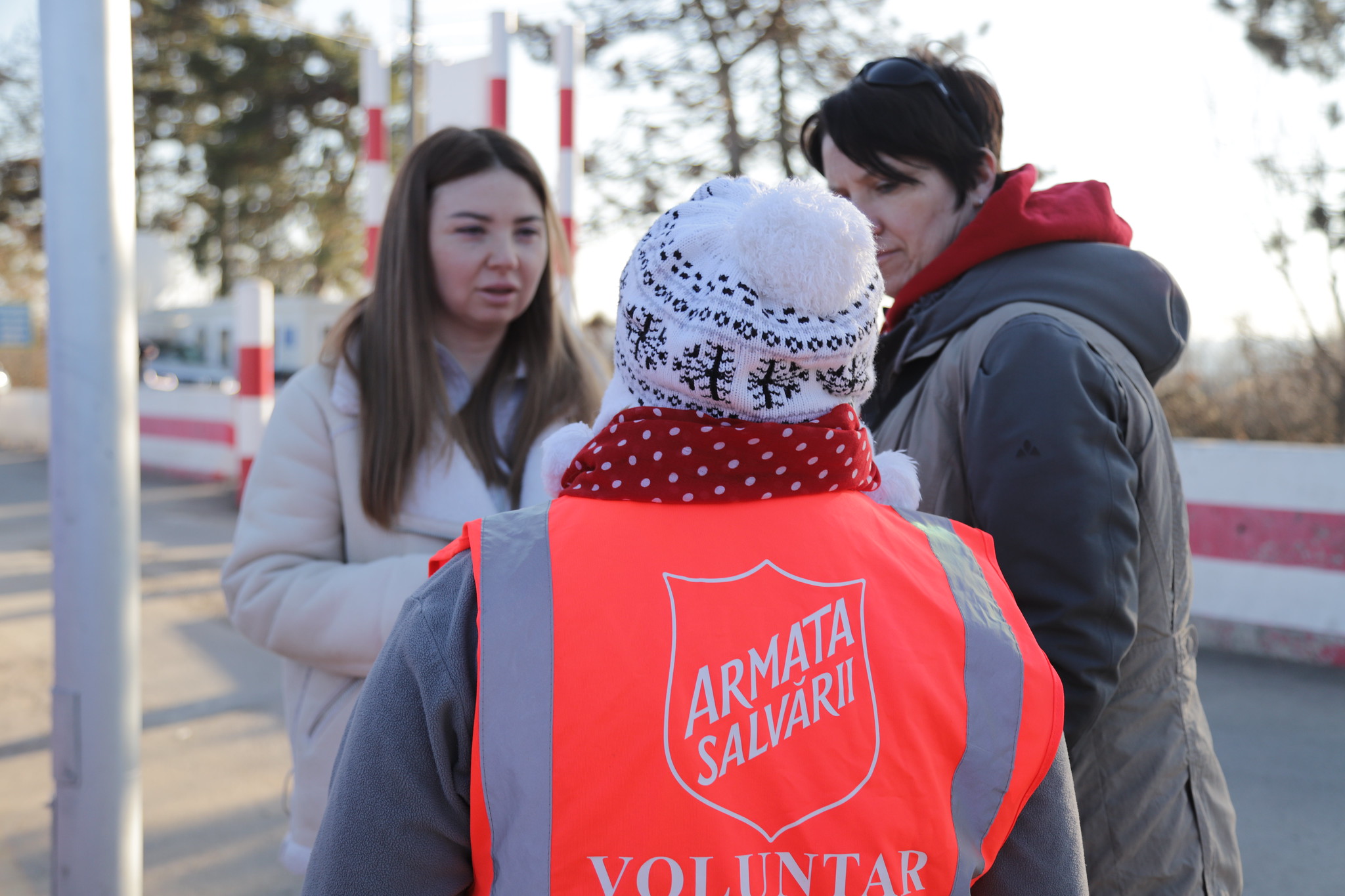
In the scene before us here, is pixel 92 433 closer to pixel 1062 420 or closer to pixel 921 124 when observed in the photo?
pixel 921 124

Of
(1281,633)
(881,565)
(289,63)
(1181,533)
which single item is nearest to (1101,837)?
(1181,533)

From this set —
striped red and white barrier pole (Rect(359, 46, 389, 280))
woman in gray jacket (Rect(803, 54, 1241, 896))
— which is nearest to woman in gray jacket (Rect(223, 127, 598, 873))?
woman in gray jacket (Rect(803, 54, 1241, 896))

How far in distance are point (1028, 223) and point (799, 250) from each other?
86 centimetres

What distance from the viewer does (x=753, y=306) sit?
0.95 m

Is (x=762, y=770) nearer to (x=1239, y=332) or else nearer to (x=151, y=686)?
(x=151, y=686)

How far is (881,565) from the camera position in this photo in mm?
998

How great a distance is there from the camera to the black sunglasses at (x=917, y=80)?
1.77 meters

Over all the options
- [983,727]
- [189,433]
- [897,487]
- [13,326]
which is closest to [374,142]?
[897,487]

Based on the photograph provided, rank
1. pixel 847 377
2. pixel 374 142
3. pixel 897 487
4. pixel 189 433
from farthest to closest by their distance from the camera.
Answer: pixel 189 433, pixel 374 142, pixel 897 487, pixel 847 377

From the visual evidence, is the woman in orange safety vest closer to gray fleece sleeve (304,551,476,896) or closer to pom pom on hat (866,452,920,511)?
gray fleece sleeve (304,551,476,896)

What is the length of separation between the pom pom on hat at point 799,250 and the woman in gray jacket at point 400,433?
1142 millimetres

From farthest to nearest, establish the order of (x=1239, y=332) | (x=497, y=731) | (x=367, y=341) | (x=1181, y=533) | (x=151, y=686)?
(x=1239, y=332) < (x=151, y=686) < (x=367, y=341) < (x=1181, y=533) < (x=497, y=731)

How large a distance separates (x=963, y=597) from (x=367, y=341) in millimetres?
1445

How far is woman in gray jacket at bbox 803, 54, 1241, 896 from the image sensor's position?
4.61 ft
